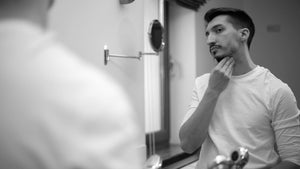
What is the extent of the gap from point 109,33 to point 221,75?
301mm

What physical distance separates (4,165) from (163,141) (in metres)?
0.47

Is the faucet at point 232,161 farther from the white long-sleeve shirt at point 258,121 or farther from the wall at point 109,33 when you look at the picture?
the wall at point 109,33

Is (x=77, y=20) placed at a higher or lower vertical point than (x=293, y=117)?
higher

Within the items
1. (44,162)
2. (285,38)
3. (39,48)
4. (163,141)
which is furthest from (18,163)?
(285,38)

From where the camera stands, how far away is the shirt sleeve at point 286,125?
0.61 meters

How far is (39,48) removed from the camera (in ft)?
1.34

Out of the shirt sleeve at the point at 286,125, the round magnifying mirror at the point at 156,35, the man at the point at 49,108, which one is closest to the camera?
the man at the point at 49,108

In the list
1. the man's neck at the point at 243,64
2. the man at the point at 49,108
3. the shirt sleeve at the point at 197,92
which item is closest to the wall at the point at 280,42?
the man's neck at the point at 243,64

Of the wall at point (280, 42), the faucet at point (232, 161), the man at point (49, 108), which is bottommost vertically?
the faucet at point (232, 161)

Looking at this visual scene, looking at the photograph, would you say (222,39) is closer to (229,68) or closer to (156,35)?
(229,68)

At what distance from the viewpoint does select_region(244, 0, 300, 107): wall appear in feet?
2.19

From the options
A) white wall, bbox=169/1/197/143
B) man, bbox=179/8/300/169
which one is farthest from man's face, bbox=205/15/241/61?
white wall, bbox=169/1/197/143

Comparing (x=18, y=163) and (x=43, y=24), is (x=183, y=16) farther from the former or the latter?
(x=18, y=163)

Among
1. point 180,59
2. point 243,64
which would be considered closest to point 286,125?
point 243,64
